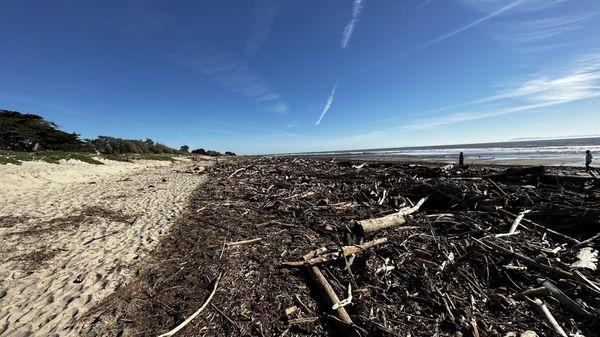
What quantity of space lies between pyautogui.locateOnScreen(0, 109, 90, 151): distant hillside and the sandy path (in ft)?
58.8

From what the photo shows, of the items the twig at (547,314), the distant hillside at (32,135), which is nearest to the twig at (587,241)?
the twig at (547,314)

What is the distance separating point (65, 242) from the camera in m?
7.04

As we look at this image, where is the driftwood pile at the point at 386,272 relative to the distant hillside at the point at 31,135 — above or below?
below

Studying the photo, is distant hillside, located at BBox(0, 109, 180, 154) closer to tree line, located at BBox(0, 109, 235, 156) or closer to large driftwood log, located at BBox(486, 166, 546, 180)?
tree line, located at BBox(0, 109, 235, 156)

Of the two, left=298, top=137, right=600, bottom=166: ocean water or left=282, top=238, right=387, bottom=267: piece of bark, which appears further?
left=298, top=137, right=600, bottom=166: ocean water

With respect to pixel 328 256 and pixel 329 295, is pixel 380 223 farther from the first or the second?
pixel 329 295

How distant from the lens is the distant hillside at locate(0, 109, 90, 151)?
27.2 meters

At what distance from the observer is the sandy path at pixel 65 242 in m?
4.40

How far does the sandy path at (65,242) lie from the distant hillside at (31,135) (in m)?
17.9

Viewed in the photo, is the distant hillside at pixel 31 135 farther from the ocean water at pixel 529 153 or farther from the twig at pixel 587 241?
the ocean water at pixel 529 153

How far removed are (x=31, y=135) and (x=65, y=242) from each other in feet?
102

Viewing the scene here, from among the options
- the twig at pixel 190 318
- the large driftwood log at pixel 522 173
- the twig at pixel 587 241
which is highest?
the large driftwood log at pixel 522 173

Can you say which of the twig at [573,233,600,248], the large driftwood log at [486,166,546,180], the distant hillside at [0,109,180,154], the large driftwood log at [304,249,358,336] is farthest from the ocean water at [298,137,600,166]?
the distant hillside at [0,109,180,154]

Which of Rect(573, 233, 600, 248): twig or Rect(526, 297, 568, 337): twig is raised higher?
Rect(573, 233, 600, 248): twig
